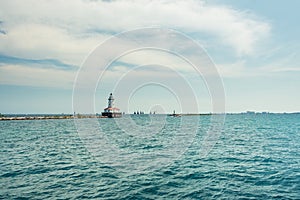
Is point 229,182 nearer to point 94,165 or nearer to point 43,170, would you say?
point 94,165

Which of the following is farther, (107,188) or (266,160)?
(266,160)

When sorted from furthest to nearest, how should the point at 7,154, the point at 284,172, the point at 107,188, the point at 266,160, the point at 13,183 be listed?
the point at 7,154
the point at 266,160
the point at 284,172
the point at 13,183
the point at 107,188

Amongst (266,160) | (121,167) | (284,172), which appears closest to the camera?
(284,172)

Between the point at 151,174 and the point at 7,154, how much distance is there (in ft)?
66.9

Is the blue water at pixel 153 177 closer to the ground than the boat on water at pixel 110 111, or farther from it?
closer to the ground

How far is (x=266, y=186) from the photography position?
1845 centimetres

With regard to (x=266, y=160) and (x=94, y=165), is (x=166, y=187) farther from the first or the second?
(x=266, y=160)

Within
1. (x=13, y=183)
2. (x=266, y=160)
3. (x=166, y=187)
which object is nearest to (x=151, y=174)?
(x=166, y=187)

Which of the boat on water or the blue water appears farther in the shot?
the boat on water

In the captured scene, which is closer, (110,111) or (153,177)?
(153,177)

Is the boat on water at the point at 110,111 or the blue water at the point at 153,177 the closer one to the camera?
the blue water at the point at 153,177

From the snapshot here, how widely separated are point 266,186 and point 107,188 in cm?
1135

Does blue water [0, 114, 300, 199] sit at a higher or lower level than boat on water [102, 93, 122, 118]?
lower

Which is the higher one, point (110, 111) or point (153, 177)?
point (110, 111)
